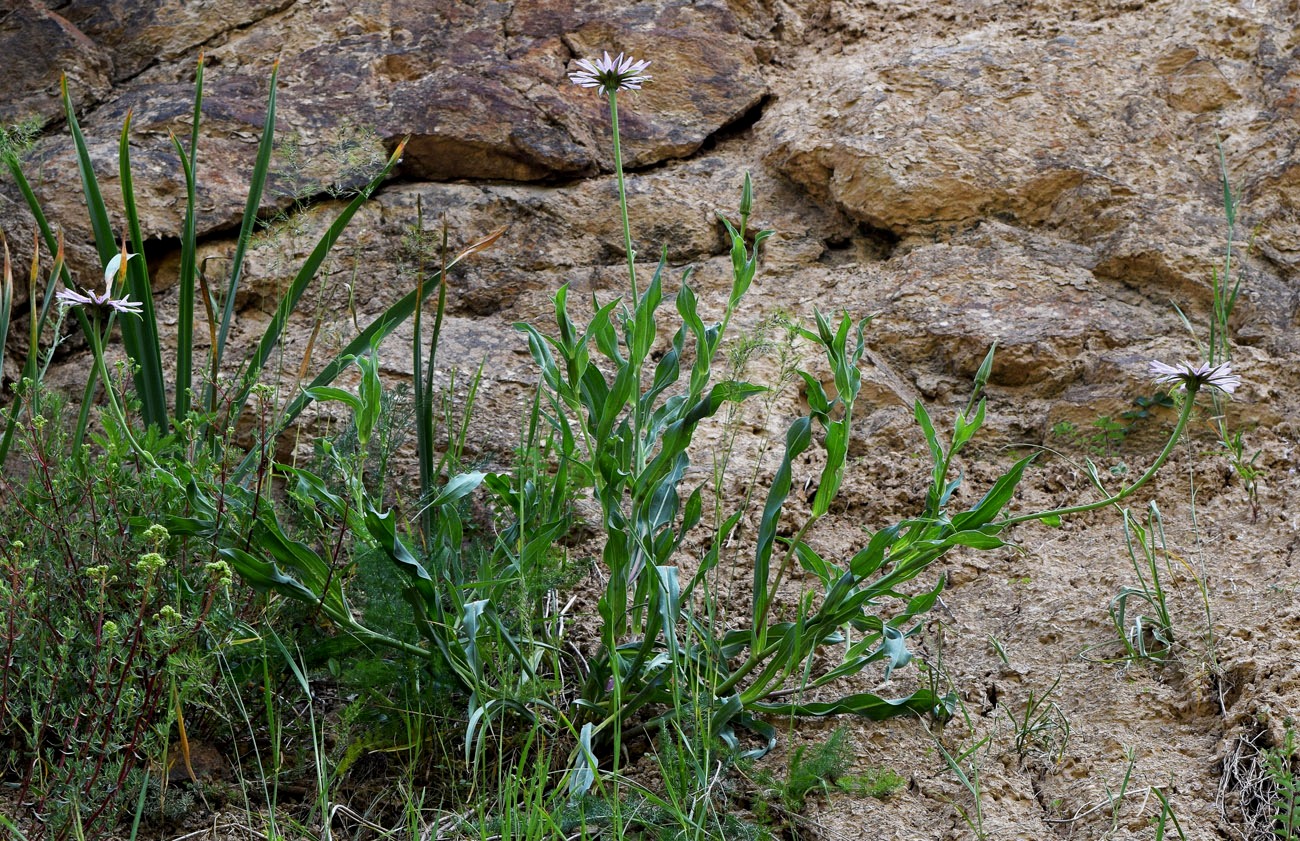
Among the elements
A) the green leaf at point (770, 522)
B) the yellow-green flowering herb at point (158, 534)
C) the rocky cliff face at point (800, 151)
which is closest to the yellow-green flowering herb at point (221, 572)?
the yellow-green flowering herb at point (158, 534)

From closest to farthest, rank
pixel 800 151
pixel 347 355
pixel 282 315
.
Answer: pixel 347 355
pixel 282 315
pixel 800 151

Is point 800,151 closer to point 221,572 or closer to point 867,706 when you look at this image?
point 867,706

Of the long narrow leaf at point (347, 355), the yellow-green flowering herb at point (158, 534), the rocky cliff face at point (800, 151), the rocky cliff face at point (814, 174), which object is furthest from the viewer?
the rocky cliff face at point (800, 151)

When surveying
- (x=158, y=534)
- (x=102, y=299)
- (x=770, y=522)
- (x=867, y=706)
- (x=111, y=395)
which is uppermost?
(x=102, y=299)

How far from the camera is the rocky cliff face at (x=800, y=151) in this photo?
8.99 feet

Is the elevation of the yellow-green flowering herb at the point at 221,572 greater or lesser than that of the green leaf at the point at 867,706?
greater

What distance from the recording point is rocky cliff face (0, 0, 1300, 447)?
2.74 meters

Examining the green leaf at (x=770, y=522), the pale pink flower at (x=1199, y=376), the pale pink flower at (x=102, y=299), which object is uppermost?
the pale pink flower at (x=102, y=299)

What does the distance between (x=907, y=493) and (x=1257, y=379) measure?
82 cm

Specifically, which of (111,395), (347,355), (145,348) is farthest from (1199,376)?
(145,348)

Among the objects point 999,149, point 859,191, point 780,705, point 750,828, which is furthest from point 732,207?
point 750,828

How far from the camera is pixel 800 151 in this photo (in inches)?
120

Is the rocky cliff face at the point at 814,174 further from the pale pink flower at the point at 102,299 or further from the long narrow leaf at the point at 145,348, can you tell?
the pale pink flower at the point at 102,299

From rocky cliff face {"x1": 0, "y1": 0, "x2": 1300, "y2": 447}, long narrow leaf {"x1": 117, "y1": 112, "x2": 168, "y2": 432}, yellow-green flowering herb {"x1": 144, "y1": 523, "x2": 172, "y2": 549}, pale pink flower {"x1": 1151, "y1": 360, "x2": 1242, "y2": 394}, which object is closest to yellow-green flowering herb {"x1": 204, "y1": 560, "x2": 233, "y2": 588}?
yellow-green flowering herb {"x1": 144, "y1": 523, "x2": 172, "y2": 549}
